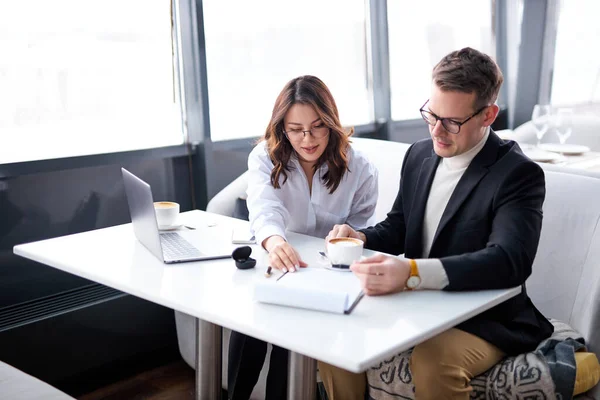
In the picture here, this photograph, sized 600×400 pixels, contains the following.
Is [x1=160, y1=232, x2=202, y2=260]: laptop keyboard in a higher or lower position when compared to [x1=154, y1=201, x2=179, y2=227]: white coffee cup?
lower

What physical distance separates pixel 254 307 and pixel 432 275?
0.44 m

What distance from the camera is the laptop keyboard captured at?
2029 mm

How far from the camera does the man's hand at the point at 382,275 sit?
1675 millimetres

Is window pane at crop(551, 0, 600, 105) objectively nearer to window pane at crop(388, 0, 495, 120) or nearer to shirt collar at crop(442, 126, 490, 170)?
window pane at crop(388, 0, 495, 120)

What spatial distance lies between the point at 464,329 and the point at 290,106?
950mm

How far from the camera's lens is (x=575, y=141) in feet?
14.4

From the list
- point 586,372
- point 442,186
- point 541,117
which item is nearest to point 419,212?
point 442,186

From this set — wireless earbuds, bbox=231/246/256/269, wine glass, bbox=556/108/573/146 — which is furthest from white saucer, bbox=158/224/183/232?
wine glass, bbox=556/108/573/146

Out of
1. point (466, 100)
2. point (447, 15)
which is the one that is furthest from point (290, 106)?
point (447, 15)

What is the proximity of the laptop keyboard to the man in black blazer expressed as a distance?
0.44 m

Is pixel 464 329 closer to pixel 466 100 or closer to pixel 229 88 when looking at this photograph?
pixel 466 100

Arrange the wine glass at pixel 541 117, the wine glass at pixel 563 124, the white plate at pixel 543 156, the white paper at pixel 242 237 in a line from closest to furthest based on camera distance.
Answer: the white paper at pixel 242 237 < the white plate at pixel 543 156 < the wine glass at pixel 541 117 < the wine glass at pixel 563 124

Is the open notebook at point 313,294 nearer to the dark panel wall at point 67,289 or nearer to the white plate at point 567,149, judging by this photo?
the dark panel wall at point 67,289

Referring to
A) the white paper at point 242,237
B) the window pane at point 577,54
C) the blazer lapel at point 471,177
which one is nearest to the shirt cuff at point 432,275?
the blazer lapel at point 471,177
